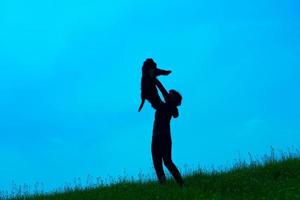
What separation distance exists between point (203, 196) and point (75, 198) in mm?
4035

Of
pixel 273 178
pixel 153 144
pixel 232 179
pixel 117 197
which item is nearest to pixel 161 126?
pixel 153 144

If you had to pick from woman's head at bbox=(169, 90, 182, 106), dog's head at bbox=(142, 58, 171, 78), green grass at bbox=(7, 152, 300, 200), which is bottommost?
green grass at bbox=(7, 152, 300, 200)

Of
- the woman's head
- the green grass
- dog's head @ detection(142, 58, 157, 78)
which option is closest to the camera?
the green grass

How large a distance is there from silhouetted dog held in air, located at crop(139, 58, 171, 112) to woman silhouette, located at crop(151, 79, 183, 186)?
151 millimetres

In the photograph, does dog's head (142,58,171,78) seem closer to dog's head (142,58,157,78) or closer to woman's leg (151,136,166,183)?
dog's head (142,58,157,78)

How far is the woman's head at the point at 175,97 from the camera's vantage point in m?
17.7

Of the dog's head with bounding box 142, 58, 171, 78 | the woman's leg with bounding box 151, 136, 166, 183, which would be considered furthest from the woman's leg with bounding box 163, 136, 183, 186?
the dog's head with bounding box 142, 58, 171, 78

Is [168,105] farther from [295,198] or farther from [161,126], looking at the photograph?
[295,198]

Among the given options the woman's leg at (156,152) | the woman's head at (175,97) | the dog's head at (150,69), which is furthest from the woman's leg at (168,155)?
the dog's head at (150,69)

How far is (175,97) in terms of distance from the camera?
17.8m

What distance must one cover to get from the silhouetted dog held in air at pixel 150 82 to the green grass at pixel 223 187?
269 cm

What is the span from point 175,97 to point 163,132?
3.75ft

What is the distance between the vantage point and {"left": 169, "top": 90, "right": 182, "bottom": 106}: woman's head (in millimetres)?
17672

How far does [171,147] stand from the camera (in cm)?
1764
